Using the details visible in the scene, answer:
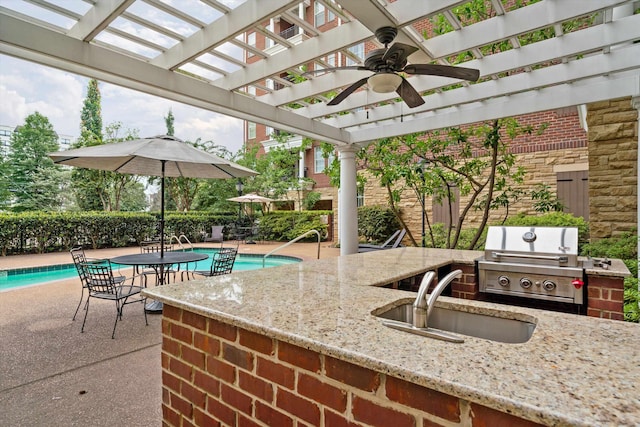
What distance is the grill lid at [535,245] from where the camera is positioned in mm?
2623

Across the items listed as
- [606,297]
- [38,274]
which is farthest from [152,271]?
[606,297]

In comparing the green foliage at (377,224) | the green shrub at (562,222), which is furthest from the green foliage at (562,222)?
the green foliage at (377,224)

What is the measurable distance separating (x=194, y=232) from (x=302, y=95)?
11368mm

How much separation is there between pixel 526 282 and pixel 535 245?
0.32m

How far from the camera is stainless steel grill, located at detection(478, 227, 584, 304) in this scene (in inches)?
100.0

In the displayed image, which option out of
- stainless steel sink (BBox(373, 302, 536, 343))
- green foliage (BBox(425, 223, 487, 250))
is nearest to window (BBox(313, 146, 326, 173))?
green foliage (BBox(425, 223, 487, 250))

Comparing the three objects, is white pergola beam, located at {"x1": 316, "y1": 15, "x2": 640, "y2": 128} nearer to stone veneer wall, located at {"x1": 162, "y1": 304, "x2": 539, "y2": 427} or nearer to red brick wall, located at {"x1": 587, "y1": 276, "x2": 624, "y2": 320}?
red brick wall, located at {"x1": 587, "y1": 276, "x2": 624, "y2": 320}

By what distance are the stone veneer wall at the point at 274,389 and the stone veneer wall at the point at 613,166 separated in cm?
599

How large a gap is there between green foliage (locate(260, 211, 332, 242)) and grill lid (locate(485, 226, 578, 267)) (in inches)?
446

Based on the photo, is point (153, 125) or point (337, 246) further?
point (153, 125)

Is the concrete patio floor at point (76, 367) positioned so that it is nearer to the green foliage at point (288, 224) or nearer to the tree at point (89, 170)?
the tree at point (89, 170)

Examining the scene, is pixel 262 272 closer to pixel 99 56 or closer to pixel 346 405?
pixel 346 405

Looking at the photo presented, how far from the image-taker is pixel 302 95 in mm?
4531

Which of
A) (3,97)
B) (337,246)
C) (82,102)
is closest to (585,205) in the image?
(337,246)
